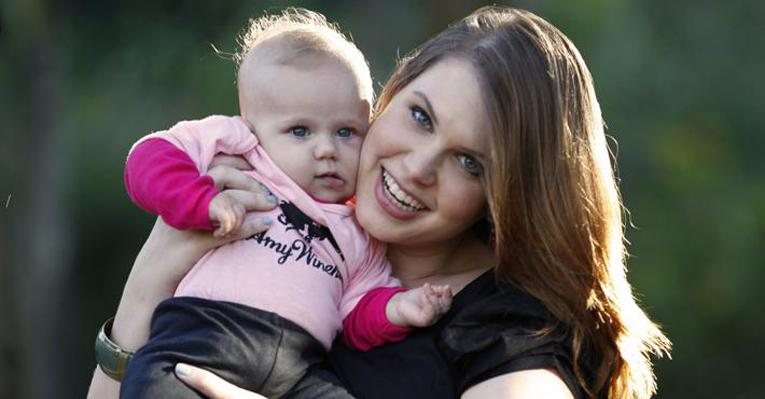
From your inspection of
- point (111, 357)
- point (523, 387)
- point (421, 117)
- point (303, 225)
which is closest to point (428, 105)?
point (421, 117)

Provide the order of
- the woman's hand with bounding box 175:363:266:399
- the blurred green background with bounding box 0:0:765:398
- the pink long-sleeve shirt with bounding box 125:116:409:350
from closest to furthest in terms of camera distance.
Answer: the woman's hand with bounding box 175:363:266:399 < the pink long-sleeve shirt with bounding box 125:116:409:350 < the blurred green background with bounding box 0:0:765:398

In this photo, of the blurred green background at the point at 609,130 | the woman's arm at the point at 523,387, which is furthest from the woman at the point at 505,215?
the blurred green background at the point at 609,130

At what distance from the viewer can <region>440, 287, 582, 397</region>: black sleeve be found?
309 centimetres

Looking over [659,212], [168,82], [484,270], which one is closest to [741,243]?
[659,212]

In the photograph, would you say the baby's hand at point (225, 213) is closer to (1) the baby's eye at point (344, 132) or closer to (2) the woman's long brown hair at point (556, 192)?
(1) the baby's eye at point (344, 132)

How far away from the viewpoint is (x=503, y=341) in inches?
122

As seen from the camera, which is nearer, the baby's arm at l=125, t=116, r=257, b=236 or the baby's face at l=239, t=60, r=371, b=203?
the baby's arm at l=125, t=116, r=257, b=236

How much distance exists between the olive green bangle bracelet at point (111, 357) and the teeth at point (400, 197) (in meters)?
0.72

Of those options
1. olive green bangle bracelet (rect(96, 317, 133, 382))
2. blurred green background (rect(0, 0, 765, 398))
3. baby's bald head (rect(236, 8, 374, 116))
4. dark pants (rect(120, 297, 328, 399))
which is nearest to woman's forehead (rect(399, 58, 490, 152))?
baby's bald head (rect(236, 8, 374, 116))

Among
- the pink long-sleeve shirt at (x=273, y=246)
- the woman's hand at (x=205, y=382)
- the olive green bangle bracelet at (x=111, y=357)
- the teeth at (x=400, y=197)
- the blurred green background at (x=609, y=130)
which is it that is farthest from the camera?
the blurred green background at (x=609, y=130)

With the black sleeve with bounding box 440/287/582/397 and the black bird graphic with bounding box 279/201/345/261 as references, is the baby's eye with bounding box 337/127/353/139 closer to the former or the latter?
the black bird graphic with bounding box 279/201/345/261

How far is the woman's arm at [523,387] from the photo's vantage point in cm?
304

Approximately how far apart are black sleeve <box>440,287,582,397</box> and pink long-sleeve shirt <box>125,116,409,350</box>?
138 millimetres

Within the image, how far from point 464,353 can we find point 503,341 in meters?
0.10
